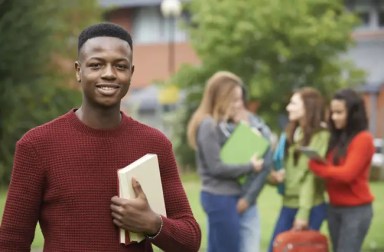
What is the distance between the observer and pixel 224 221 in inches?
267

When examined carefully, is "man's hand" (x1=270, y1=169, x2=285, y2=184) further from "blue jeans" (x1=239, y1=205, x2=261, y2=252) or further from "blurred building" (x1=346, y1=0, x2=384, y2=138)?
"blurred building" (x1=346, y1=0, x2=384, y2=138)

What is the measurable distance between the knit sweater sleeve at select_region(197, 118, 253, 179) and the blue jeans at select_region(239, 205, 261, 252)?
0.33 metres

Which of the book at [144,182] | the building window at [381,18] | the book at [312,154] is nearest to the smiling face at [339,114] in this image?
the book at [312,154]

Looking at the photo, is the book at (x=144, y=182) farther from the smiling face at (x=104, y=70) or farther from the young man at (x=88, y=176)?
the smiling face at (x=104, y=70)

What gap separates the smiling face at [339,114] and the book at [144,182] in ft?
13.2

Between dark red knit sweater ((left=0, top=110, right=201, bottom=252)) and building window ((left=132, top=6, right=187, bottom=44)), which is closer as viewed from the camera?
dark red knit sweater ((left=0, top=110, right=201, bottom=252))

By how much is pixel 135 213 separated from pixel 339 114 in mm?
4214

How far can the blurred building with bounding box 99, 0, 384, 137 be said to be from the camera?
1649 inches

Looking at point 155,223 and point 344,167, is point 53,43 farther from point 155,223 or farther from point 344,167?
point 155,223

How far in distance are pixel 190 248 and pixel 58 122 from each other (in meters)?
0.57

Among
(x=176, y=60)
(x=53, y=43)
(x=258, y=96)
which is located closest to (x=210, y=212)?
(x=53, y=43)

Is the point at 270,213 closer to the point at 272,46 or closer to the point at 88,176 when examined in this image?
the point at 272,46

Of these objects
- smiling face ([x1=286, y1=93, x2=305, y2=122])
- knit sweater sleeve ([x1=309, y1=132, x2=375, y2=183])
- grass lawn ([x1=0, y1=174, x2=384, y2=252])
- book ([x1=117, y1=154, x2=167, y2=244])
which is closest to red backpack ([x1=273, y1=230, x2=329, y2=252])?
knit sweater sleeve ([x1=309, y1=132, x2=375, y2=183])

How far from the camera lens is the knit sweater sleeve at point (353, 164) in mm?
6465
